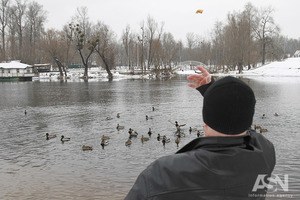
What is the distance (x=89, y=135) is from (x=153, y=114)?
5950 mm

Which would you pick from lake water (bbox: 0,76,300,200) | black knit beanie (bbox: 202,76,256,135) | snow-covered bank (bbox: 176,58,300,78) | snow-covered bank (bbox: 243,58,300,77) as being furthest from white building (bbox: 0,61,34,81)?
black knit beanie (bbox: 202,76,256,135)

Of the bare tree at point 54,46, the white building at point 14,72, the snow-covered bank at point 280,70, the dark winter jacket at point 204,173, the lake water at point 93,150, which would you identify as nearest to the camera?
the dark winter jacket at point 204,173

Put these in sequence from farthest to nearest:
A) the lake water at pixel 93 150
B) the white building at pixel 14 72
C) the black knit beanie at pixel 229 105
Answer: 1. the white building at pixel 14 72
2. the lake water at pixel 93 150
3. the black knit beanie at pixel 229 105

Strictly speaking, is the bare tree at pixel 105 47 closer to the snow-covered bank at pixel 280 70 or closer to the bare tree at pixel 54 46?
the bare tree at pixel 54 46

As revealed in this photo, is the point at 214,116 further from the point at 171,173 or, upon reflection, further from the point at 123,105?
the point at 123,105

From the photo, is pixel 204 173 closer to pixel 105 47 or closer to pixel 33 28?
pixel 105 47

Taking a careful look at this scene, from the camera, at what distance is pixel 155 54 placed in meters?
76.6

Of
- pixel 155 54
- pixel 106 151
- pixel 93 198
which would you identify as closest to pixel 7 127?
pixel 106 151

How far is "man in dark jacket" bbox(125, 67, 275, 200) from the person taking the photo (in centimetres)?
164

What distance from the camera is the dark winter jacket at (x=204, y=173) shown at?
164 cm

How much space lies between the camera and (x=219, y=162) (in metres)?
1.65

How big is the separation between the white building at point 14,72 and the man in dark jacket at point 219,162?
69.9 meters

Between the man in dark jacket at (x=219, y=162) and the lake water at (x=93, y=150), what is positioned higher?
the man in dark jacket at (x=219, y=162)

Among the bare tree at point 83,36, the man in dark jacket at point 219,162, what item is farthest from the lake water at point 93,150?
the bare tree at point 83,36
